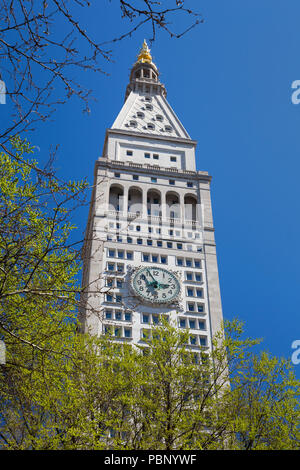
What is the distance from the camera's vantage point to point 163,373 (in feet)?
76.8

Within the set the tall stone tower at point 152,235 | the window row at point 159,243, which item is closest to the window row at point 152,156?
the tall stone tower at point 152,235

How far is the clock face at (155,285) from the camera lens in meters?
46.2

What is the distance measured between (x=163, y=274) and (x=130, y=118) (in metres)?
32.7

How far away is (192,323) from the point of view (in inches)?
1817

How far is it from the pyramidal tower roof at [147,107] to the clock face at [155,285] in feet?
86.2

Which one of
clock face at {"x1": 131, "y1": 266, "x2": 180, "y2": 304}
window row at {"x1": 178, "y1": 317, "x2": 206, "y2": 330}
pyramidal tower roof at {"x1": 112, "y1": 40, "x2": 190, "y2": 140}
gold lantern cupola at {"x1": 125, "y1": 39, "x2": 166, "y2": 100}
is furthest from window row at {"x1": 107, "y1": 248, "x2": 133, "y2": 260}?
gold lantern cupola at {"x1": 125, "y1": 39, "x2": 166, "y2": 100}

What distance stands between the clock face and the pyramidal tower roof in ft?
86.2

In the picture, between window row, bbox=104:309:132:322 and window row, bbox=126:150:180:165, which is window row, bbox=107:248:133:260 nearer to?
window row, bbox=104:309:132:322

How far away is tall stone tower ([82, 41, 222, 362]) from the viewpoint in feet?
149

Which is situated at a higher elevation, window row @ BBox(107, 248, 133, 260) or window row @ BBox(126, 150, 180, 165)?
window row @ BBox(126, 150, 180, 165)

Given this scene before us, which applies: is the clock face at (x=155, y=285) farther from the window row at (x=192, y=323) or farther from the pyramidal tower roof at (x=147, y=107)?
the pyramidal tower roof at (x=147, y=107)

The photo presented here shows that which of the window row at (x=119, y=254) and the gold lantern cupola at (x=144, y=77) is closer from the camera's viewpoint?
the window row at (x=119, y=254)

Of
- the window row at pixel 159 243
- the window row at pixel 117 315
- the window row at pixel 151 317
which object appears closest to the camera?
the window row at pixel 117 315

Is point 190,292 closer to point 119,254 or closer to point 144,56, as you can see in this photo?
point 119,254
